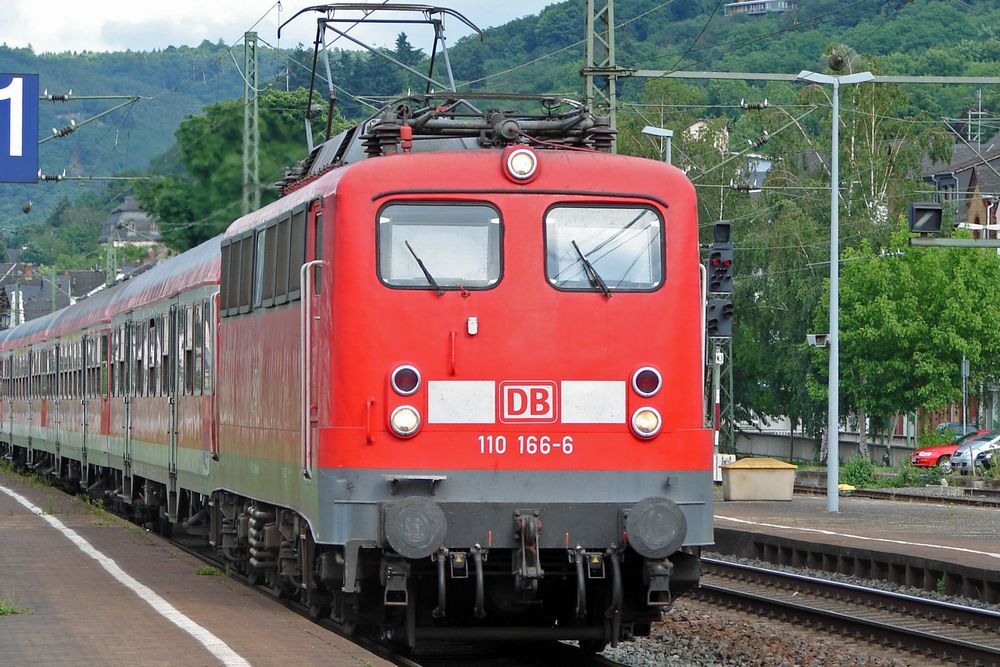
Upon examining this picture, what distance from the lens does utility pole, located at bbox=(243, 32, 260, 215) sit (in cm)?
3152

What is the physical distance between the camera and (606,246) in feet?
38.1

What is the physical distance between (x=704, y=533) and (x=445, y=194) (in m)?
2.73

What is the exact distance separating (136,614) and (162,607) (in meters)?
0.44

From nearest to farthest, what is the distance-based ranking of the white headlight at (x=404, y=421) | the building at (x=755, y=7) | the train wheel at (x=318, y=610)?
1. the white headlight at (x=404, y=421)
2. the train wheel at (x=318, y=610)
3. the building at (x=755, y=7)

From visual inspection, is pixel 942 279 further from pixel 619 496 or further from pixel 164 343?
pixel 619 496

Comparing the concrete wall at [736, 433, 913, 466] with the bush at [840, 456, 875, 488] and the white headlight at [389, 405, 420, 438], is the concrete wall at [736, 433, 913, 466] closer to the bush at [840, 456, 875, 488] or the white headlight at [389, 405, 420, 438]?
the bush at [840, 456, 875, 488]

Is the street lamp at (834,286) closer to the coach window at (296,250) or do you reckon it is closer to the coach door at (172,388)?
the coach door at (172,388)

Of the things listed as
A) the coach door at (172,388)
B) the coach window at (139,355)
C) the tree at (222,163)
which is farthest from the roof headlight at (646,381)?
the tree at (222,163)

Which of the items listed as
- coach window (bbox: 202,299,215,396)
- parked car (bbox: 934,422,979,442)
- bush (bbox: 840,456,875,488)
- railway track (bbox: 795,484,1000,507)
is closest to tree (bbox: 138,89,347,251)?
railway track (bbox: 795,484,1000,507)

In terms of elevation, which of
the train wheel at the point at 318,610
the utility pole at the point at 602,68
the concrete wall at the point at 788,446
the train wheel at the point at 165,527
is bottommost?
the concrete wall at the point at 788,446

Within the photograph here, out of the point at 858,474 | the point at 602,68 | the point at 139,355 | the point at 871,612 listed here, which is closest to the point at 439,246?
the point at 871,612

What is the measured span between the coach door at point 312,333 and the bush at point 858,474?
114ft

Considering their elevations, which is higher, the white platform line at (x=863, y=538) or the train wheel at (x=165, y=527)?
the train wheel at (x=165, y=527)

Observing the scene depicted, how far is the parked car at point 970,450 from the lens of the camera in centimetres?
5028
